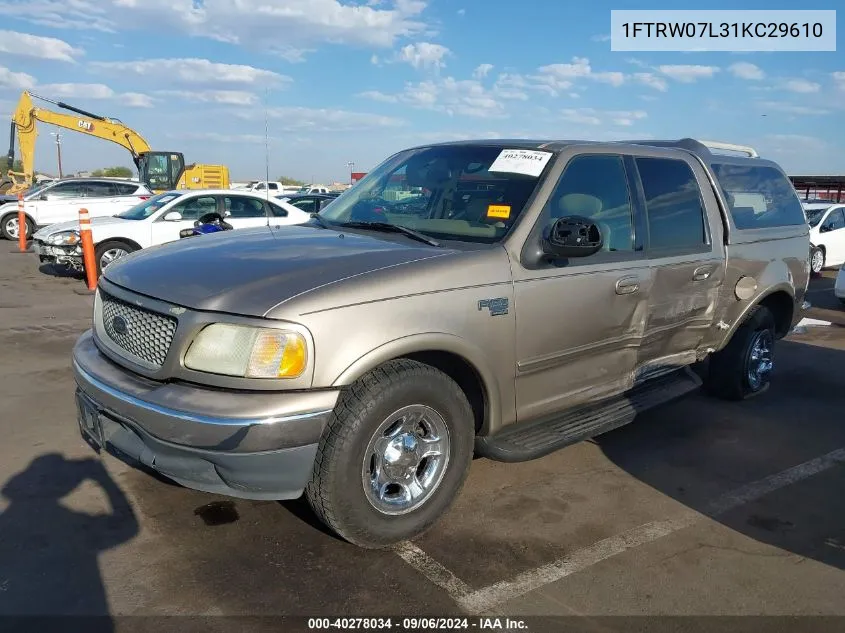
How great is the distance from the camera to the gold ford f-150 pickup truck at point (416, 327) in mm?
2820

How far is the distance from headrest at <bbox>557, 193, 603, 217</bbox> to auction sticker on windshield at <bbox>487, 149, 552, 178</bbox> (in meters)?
0.22

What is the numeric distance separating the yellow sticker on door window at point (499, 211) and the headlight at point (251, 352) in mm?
1423

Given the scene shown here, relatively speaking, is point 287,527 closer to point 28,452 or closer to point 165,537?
point 165,537

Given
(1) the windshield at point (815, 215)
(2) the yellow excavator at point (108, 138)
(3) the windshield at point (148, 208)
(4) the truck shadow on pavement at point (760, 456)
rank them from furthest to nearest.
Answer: (2) the yellow excavator at point (108, 138), (1) the windshield at point (815, 215), (3) the windshield at point (148, 208), (4) the truck shadow on pavement at point (760, 456)

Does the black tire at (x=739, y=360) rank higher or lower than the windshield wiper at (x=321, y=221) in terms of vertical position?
lower

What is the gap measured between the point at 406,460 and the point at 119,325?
1.48m

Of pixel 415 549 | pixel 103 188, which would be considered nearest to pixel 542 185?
pixel 415 549

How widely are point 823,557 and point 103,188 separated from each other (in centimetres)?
1978

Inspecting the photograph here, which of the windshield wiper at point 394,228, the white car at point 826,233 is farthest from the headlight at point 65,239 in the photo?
the white car at point 826,233

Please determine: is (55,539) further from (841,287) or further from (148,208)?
(841,287)

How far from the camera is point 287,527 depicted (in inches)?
135

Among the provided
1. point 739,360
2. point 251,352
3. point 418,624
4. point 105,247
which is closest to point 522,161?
point 251,352

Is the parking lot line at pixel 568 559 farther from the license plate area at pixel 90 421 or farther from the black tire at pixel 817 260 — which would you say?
the black tire at pixel 817 260

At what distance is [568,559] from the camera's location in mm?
3227
